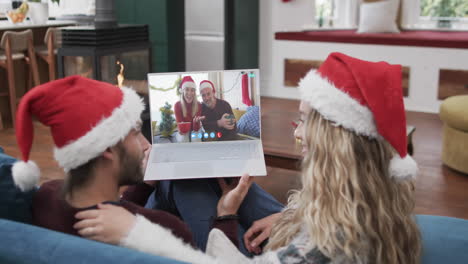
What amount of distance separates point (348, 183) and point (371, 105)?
170mm

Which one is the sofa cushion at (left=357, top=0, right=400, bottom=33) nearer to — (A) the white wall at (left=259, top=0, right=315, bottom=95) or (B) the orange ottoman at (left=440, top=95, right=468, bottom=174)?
(A) the white wall at (left=259, top=0, right=315, bottom=95)

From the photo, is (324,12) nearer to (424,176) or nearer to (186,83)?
(424,176)

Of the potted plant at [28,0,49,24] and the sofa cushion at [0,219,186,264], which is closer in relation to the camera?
the sofa cushion at [0,219,186,264]

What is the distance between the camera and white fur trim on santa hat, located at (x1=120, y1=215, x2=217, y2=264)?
1134 mm

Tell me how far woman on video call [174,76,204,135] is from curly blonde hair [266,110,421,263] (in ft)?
1.85

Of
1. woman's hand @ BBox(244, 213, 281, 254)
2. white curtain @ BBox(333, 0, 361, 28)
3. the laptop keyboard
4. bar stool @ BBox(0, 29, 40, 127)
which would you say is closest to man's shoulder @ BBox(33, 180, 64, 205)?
the laptop keyboard

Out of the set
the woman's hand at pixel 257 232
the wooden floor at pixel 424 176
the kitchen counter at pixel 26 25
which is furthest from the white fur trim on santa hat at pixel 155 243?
the kitchen counter at pixel 26 25

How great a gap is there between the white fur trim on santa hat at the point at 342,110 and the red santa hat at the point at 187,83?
0.58 m

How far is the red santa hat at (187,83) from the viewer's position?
5.65ft

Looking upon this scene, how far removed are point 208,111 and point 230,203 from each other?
34 cm

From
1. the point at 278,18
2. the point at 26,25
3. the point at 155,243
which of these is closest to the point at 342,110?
the point at 155,243

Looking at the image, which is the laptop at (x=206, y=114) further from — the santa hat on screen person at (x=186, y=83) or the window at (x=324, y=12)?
the window at (x=324, y=12)

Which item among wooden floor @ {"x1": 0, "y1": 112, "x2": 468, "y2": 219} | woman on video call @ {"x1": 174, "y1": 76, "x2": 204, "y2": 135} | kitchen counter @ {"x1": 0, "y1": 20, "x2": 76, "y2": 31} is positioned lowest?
wooden floor @ {"x1": 0, "y1": 112, "x2": 468, "y2": 219}

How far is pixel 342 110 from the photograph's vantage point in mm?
1165
